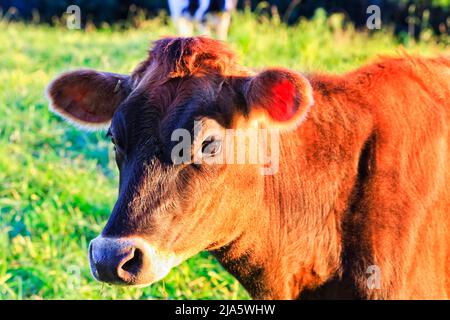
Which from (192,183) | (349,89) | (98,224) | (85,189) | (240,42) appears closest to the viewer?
(192,183)

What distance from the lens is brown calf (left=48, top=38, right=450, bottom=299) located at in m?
3.15

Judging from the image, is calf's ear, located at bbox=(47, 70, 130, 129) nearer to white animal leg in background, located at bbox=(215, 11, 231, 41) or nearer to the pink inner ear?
the pink inner ear

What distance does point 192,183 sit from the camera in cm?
317

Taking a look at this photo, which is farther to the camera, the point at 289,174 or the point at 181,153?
the point at 289,174

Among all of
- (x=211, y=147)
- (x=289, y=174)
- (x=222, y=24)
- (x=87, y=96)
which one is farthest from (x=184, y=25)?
(x=211, y=147)

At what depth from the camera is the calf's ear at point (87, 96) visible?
3.72 metres

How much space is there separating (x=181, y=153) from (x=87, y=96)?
0.87 m

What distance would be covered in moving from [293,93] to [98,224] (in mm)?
2840

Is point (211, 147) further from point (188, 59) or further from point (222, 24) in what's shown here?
point (222, 24)

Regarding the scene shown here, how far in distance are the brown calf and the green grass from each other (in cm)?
37

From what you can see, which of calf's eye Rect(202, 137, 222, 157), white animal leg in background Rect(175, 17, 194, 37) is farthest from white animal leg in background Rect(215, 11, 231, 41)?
calf's eye Rect(202, 137, 222, 157)

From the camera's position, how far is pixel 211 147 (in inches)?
126

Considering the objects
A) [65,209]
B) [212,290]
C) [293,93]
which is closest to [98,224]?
[65,209]
